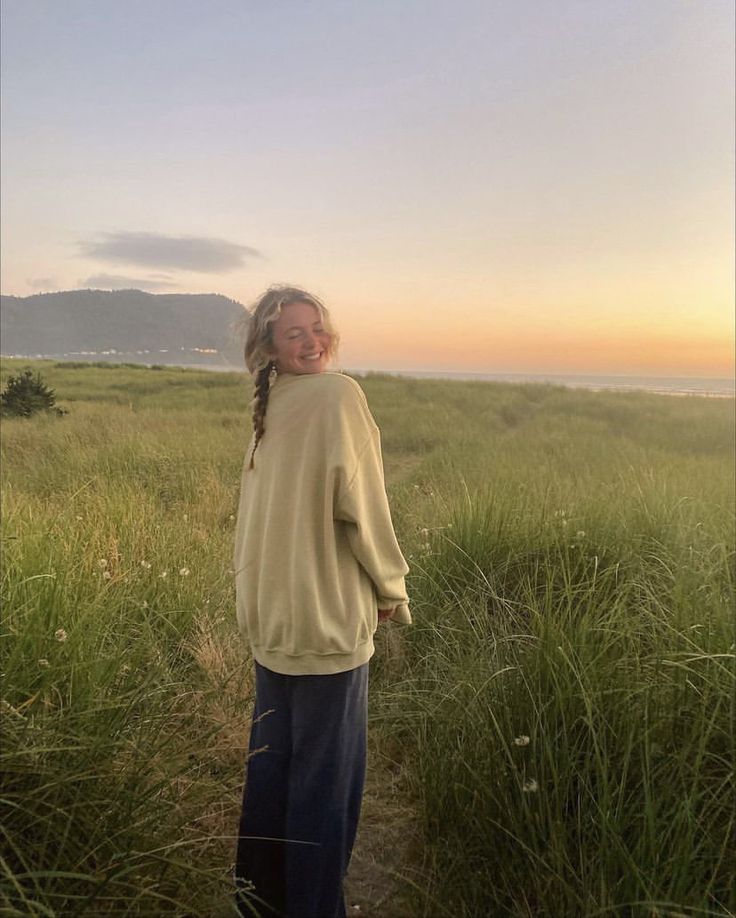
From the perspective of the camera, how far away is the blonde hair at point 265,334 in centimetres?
160

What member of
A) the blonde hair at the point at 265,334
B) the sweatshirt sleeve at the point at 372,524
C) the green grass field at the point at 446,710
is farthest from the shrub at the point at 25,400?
the sweatshirt sleeve at the point at 372,524

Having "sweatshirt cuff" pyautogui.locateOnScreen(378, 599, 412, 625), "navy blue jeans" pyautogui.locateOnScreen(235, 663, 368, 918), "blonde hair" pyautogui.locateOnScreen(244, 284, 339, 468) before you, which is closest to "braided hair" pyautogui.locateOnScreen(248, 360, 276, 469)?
"blonde hair" pyautogui.locateOnScreen(244, 284, 339, 468)

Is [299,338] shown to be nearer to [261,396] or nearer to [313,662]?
[261,396]

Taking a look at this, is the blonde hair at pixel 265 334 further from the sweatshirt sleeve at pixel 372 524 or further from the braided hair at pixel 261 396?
the sweatshirt sleeve at pixel 372 524

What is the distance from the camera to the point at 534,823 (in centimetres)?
191

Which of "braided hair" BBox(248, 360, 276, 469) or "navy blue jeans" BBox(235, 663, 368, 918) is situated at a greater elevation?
"braided hair" BBox(248, 360, 276, 469)

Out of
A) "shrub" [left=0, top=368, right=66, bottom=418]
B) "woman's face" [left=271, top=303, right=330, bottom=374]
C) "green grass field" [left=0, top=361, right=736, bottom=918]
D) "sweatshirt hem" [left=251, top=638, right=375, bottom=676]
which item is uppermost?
"shrub" [left=0, top=368, right=66, bottom=418]

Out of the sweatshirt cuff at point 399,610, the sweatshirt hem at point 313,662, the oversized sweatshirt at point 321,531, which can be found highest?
the oversized sweatshirt at point 321,531

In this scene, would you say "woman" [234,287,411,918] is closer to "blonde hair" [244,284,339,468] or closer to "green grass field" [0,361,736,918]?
"blonde hair" [244,284,339,468]

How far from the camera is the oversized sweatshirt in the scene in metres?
1.52

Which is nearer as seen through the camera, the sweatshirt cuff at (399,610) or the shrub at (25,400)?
the sweatshirt cuff at (399,610)

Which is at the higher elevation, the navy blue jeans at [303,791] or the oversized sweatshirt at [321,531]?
the oversized sweatshirt at [321,531]

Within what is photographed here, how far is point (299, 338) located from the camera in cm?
160

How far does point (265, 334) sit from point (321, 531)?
1.85 ft
